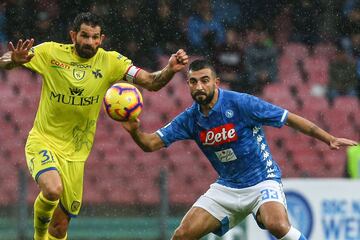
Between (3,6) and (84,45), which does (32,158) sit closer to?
(84,45)

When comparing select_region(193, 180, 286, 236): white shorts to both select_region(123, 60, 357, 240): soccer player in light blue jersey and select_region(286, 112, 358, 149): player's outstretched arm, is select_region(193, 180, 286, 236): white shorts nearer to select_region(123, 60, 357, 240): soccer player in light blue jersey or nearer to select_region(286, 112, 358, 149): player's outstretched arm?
select_region(123, 60, 357, 240): soccer player in light blue jersey

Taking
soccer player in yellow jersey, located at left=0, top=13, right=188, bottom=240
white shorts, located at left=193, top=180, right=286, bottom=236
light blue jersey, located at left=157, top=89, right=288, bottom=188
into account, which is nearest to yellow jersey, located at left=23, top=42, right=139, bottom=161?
soccer player in yellow jersey, located at left=0, top=13, right=188, bottom=240

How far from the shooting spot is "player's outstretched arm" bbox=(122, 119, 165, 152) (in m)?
6.82

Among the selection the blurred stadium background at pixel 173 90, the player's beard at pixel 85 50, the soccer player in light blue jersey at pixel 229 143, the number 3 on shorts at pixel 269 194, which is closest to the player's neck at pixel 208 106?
the soccer player in light blue jersey at pixel 229 143

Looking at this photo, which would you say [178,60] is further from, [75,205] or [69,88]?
[75,205]

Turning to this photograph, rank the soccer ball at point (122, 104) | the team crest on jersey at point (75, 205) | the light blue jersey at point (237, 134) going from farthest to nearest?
1. the team crest on jersey at point (75, 205)
2. the light blue jersey at point (237, 134)
3. the soccer ball at point (122, 104)

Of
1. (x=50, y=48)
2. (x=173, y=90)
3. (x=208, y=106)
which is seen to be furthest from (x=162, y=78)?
(x=173, y=90)

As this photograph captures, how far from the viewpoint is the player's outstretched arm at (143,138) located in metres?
6.82

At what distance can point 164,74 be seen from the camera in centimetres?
705

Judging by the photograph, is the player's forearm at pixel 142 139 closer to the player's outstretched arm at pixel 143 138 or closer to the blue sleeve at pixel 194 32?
the player's outstretched arm at pixel 143 138

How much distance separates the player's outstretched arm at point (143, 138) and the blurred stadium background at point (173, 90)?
2250 mm

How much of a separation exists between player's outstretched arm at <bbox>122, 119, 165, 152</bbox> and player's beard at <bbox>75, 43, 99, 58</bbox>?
589mm

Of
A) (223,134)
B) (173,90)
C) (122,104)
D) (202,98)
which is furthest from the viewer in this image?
(173,90)

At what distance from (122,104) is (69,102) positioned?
2.02ft
